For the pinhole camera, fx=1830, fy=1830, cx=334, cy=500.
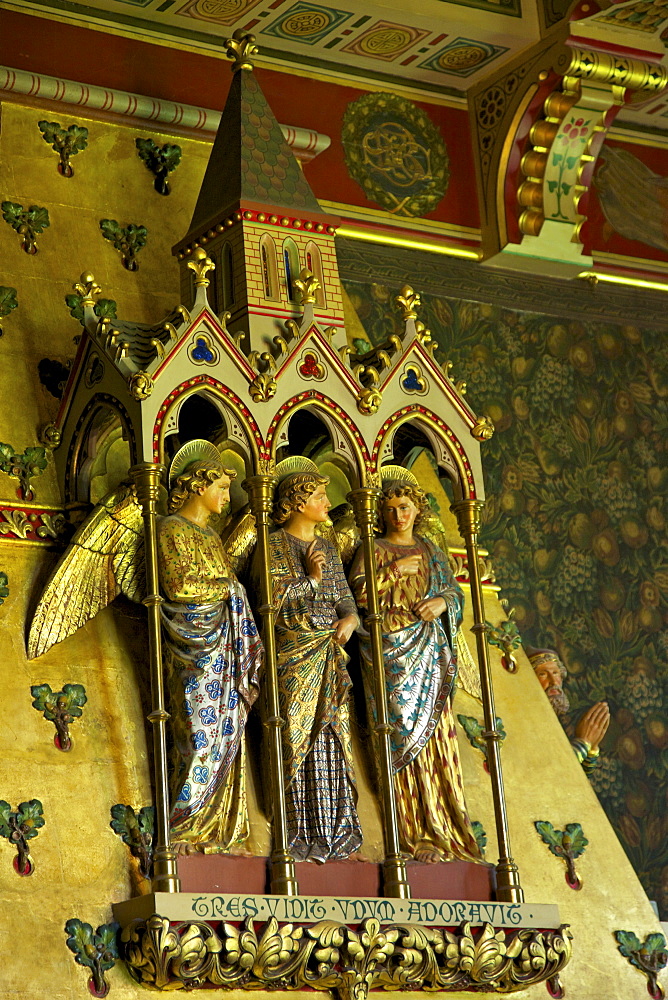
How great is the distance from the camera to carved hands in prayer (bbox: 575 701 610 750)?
806 cm

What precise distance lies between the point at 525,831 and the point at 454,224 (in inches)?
119

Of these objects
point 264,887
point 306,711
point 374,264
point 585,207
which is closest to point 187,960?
point 264,887

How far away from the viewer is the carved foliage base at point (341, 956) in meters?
5.93

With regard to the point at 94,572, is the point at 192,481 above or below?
above

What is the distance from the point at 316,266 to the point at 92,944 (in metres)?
2.73

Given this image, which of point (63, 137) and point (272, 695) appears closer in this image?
point (272, 695)

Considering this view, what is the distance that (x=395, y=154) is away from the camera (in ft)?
28.6

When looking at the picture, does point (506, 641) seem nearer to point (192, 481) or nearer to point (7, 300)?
point (192, 481)

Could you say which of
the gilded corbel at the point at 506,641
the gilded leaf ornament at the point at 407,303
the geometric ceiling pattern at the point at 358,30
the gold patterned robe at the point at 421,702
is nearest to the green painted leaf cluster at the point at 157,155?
the geometric ceiling pattern at the point at 358,30

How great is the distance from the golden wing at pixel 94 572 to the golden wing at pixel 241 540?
1.15ft

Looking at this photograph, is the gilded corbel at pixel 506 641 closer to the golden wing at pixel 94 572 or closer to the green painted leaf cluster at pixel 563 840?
the green painted leaf cluster at pixel 563 840

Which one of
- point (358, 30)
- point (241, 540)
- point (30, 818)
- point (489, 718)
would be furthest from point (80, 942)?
point (358, 30)

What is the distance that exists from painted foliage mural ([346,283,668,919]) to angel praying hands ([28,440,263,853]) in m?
2.03

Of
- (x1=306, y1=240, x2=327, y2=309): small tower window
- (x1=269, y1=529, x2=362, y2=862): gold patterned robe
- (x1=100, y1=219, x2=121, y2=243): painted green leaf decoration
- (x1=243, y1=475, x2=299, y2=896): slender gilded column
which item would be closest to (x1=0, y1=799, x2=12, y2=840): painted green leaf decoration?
(x1=243, y1=475, x2=299, y2=896): slender gilded column
